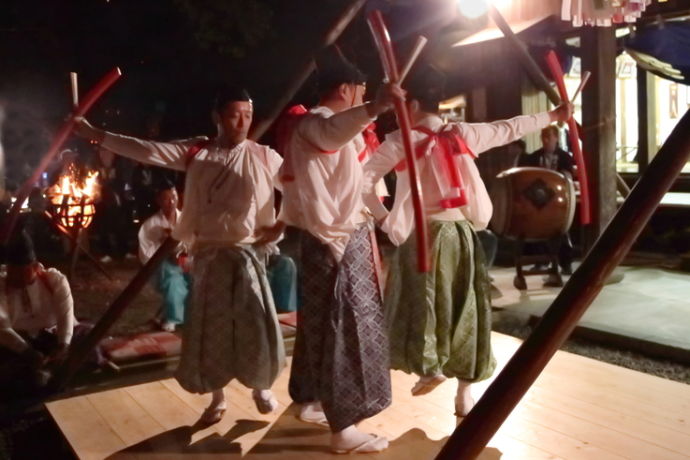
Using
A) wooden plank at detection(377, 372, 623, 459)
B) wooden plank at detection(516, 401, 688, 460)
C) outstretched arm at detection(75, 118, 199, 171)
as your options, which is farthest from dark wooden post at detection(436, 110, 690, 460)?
outstretched arm at detection(75, 118, 199, 171)

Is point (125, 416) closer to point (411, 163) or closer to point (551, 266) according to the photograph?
point (411, 163)

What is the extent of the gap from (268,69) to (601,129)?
7.77 metres

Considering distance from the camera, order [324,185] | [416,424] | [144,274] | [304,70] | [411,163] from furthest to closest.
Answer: [304,70], [144,274], [416,424], [324,185], [411,163]

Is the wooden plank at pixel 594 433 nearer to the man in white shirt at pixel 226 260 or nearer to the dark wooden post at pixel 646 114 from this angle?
the man in white shirt at pixel 226 260

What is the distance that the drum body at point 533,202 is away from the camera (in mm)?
8055

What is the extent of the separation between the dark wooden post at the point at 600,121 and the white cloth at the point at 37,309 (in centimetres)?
598

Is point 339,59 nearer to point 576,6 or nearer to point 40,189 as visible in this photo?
point 576,6

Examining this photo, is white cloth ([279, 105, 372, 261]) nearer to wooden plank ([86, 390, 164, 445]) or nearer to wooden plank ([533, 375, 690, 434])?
wooden plank ([86, 390, 164, 445])

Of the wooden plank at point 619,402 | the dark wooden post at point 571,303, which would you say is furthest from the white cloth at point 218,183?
the dark wooden post at point 571,303

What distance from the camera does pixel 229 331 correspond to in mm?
4422

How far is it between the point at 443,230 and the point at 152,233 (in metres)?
3.79

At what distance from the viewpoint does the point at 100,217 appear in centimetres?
1268

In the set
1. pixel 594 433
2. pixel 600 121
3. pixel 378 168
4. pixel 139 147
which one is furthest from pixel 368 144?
pixel 600 121

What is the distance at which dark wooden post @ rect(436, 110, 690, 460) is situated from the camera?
2.10 meters
